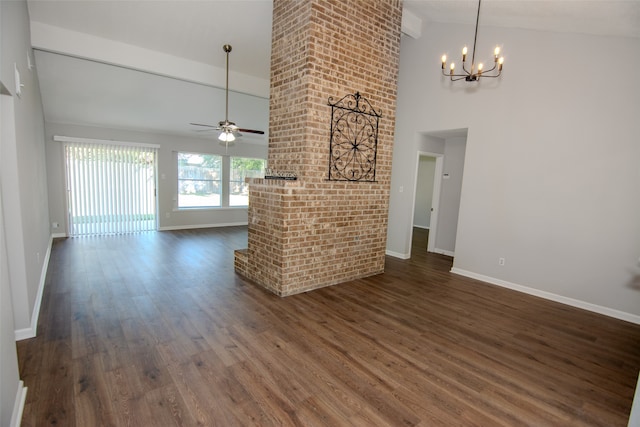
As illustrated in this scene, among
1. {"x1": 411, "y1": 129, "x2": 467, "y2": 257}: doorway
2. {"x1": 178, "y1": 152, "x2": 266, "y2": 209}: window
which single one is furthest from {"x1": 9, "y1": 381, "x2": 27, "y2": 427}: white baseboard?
{"x1": 178, "y1": 152, "x2": 266, "y2": 209}: window

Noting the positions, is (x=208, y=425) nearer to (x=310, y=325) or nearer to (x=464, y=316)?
(x=310, y=325)

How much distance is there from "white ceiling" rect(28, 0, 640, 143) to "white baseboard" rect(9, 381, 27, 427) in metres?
3.65

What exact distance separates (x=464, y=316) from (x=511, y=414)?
1.46m

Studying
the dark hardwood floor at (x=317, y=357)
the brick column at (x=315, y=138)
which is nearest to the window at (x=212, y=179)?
the brick column at (x=315, y=138)

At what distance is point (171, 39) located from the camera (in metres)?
4.09

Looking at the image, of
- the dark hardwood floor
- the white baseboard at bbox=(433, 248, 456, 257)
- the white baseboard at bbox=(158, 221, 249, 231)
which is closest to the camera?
the dark hardwood floor

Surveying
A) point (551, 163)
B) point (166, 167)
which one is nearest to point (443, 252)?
point (551, 163)

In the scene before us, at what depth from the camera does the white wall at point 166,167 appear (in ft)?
21.3

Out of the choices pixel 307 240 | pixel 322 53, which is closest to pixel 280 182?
pixel 307 240

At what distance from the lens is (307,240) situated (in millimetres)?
3744

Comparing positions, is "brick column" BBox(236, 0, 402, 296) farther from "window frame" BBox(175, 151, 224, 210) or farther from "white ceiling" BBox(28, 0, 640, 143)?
"window frame" BBox(175, 151, 224, 210)

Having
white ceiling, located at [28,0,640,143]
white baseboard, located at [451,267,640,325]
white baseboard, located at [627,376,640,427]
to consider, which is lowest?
white baseboard, located at [451,267,640,325]

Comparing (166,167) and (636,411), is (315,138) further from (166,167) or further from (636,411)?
(166,167)

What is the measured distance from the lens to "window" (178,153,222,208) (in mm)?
8156
